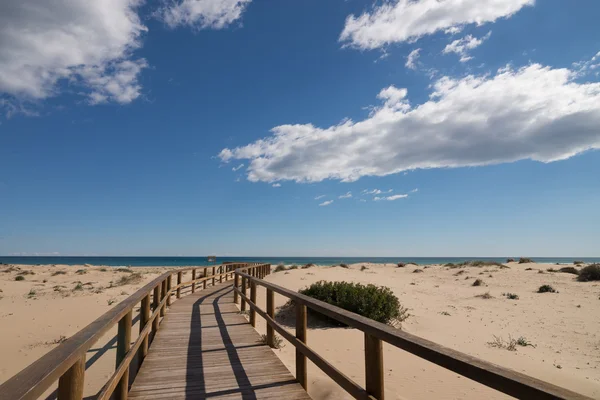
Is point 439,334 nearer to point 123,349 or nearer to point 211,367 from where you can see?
point 211,367

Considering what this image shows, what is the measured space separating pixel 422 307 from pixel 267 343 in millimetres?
9145

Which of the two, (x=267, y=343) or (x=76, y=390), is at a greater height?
(x=76, y=390)

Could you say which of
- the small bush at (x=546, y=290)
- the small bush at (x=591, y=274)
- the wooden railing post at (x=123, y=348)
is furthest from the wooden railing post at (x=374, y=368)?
the small bush at (x=591, y=274)

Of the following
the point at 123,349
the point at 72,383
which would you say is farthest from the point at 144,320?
the point at 72,383

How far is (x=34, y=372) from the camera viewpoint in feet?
5.76

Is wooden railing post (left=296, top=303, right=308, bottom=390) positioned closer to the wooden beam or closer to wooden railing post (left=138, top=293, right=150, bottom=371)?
the wooden beam

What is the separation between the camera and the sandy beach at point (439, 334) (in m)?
6.58

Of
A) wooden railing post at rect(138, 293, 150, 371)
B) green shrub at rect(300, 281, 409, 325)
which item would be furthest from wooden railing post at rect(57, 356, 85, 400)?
green shrub at rect(300, 281, 409, 325)

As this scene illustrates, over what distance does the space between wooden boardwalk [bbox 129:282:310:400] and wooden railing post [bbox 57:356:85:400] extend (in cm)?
224

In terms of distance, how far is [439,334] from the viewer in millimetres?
10109

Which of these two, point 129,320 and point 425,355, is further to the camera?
point 129,320

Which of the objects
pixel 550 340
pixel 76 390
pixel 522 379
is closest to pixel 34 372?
pixel 76 390

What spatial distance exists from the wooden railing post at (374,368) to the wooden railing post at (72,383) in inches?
81.1

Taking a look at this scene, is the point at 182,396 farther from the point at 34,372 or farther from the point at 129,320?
the point at 34,372
